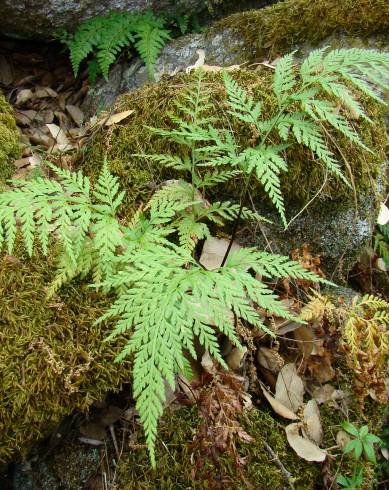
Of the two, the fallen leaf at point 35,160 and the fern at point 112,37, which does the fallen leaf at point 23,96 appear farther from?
the fallen leaf at point 35,160

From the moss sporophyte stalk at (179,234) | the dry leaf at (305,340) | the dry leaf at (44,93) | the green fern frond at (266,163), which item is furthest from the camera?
the dry leaf at (44,93)

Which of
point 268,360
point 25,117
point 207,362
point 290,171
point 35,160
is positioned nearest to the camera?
point 207,362

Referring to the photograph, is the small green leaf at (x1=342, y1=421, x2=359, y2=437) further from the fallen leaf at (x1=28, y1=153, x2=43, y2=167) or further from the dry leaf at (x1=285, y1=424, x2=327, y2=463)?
the fallen leaf at (x1=28, y1=153, x2=43, y2=167)

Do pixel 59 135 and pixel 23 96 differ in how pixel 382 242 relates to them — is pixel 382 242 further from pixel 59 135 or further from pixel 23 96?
pixel 23 96

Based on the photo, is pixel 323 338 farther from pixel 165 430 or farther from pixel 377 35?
pixel 377 35

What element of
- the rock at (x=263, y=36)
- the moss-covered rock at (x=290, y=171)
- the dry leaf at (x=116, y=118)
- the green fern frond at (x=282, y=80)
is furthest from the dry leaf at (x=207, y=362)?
the rock at (x=263, y=36)

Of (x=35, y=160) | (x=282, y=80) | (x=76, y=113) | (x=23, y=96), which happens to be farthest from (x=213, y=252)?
(x=23, y=96)
